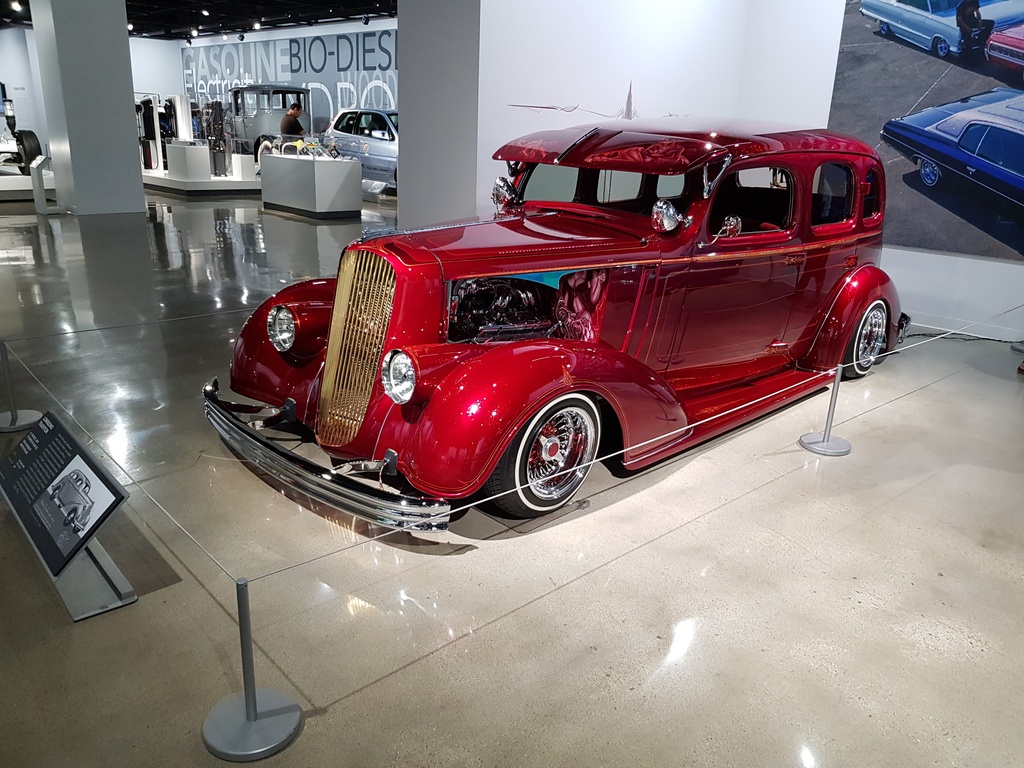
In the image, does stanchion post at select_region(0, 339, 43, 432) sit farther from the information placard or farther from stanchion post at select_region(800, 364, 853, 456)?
stanchion post at select_region(800, 364, 853, 456)

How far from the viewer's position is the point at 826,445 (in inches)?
167

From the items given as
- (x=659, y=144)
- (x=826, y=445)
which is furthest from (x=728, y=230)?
(x=826, y=445)

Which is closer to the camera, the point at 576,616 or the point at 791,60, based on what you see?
the point at 576,616

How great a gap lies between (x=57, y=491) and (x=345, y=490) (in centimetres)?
100

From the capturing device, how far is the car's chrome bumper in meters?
2.69

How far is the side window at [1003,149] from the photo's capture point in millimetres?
6367

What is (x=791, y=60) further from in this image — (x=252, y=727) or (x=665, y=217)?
(x=252, y=727)

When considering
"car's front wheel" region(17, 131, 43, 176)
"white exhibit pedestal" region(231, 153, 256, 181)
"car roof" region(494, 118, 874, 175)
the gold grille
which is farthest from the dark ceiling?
the gold grille

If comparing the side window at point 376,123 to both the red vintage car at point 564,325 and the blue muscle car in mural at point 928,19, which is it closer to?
the blue muscle car in mural at point 928,19

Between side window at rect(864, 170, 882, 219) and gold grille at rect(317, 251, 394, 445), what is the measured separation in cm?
370

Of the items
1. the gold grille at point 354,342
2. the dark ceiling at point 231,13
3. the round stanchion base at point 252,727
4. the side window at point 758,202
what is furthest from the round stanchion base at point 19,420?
the dark ceiling at point 231,13

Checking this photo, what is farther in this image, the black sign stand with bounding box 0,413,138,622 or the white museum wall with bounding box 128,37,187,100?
the white museum wall with bounding box 128,37,187,100

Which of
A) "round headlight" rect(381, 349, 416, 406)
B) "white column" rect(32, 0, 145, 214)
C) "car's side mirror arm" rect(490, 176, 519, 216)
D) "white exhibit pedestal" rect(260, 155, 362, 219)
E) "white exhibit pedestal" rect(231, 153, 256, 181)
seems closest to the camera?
"round headlight" rect(381, 349, 416, 406)

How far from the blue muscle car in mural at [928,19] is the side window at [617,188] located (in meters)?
4.09
